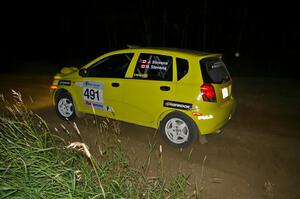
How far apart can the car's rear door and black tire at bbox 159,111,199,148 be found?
221mm

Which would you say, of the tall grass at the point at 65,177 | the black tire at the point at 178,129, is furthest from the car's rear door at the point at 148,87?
the tall grass at the point at 65,177

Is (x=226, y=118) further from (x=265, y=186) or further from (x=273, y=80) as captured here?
(x=273, y=80)

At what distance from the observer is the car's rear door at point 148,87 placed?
17.8 feet

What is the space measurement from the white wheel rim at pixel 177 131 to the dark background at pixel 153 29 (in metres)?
13.7

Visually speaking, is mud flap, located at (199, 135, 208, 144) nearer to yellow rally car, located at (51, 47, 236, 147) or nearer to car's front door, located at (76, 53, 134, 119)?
yellow rally car, located at (51, 47, 236, 147)

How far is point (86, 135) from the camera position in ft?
19.8

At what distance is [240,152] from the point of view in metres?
5.38

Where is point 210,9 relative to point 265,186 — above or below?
above

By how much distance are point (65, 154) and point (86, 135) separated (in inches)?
73.9

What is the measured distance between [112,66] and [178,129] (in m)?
1.95

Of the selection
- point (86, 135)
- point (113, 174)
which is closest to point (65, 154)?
point (113, 174)

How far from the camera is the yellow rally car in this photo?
525 centimetres

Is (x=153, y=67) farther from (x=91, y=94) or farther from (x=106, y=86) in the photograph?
(x=91, y=94)

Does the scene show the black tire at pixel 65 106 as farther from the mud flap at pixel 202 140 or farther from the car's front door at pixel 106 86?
the mud flap at pixel 202 140
